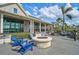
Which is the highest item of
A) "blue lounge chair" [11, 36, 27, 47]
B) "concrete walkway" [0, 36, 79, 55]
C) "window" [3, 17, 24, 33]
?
"window" [3, 17, 24, 33]

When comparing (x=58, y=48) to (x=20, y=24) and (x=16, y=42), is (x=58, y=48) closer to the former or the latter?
(x=16, y=42)

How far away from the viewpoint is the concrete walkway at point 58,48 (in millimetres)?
7164

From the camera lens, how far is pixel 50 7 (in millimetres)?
7320

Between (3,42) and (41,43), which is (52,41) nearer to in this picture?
(41,43)

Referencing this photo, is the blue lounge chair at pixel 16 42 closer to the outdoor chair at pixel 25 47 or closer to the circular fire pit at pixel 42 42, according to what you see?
the outdoor chair at pixel 25 47

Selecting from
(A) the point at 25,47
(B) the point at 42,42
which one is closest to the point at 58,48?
(B) the point at 42,42

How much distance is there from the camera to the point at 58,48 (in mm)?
7445

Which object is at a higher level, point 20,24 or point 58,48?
point 20,24

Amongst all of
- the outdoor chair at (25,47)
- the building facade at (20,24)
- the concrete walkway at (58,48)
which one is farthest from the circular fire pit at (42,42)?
the building facade at (20,24)

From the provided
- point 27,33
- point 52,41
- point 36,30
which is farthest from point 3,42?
point 52,41

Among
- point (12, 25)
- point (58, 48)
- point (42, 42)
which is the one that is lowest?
point (58, 48)

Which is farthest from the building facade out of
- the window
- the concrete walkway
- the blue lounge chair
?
the concrete walkway

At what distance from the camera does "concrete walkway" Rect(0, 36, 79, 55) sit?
23.5 feet

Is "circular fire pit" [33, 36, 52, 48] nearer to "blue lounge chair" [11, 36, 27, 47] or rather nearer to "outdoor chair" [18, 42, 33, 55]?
"outdoor chair" [18, 42, 33, 55]
